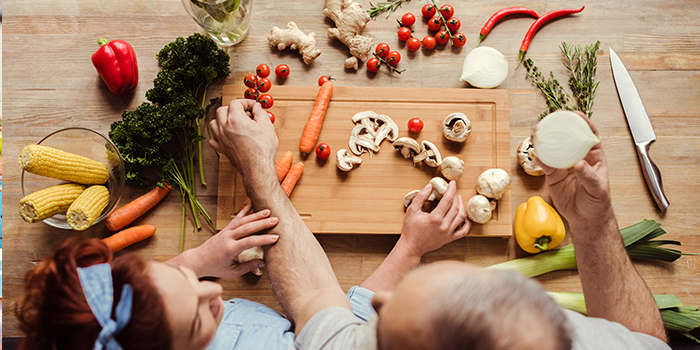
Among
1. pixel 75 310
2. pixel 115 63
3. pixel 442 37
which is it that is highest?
pixel 442 37

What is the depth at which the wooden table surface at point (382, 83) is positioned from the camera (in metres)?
2.01

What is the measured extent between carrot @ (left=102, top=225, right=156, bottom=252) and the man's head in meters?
1.56

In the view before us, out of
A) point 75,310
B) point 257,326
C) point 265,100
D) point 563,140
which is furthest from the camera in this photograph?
point 265,100

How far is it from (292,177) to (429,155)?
0.72 metres

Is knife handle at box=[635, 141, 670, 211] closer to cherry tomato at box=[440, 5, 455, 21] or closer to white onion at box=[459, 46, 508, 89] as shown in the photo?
white onion at box=[459, 46, 508, 89]

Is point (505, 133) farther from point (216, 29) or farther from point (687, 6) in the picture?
point (216, 29)

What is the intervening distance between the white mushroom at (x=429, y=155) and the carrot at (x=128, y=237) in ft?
4.83

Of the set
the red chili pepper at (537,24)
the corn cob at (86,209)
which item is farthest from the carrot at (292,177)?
the red chili pepper at (537,24)

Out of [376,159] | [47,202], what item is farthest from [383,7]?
[47,202]

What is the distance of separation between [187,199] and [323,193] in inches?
30.0

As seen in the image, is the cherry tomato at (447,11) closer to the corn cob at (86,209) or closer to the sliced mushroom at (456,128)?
the sliced mushroom at (456,128)

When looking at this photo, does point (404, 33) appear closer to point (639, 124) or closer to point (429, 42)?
point (429, 42)

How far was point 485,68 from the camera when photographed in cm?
202

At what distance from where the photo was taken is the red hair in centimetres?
97
